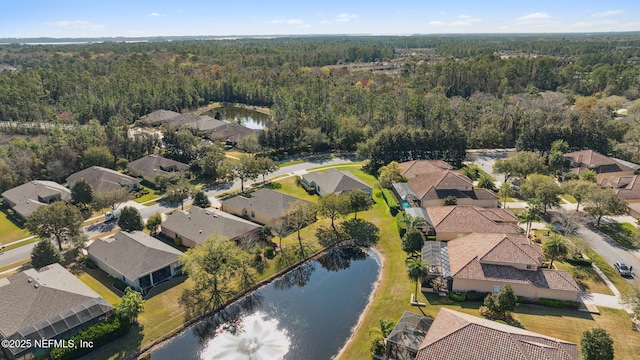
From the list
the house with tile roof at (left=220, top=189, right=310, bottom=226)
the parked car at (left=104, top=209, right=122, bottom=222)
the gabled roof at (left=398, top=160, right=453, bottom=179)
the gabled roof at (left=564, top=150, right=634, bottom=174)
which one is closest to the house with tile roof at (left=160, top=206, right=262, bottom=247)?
the house with tile roof at (left=220, top=189, right=310, bottom=226)

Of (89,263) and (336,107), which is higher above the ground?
(336,107)

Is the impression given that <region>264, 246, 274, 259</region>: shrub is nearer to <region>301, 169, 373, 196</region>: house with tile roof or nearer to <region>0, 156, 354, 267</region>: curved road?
<region>301, 169, 373, 196</region>: house with tile roof

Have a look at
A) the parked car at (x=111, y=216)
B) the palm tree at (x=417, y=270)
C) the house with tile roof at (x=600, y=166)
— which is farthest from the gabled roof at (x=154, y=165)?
the house with tile roof at (x=600, y=166)

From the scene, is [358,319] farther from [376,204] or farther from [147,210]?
[147,210]

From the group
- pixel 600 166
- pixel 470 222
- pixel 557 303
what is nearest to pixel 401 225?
pixel 470 222

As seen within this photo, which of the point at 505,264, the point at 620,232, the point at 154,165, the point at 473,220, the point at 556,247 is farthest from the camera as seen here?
the point at 154,165

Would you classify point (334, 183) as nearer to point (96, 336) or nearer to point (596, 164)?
point (96, 336)

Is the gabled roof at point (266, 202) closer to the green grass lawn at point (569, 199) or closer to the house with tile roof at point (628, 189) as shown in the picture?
the green grass lawn at point (569, 199)
